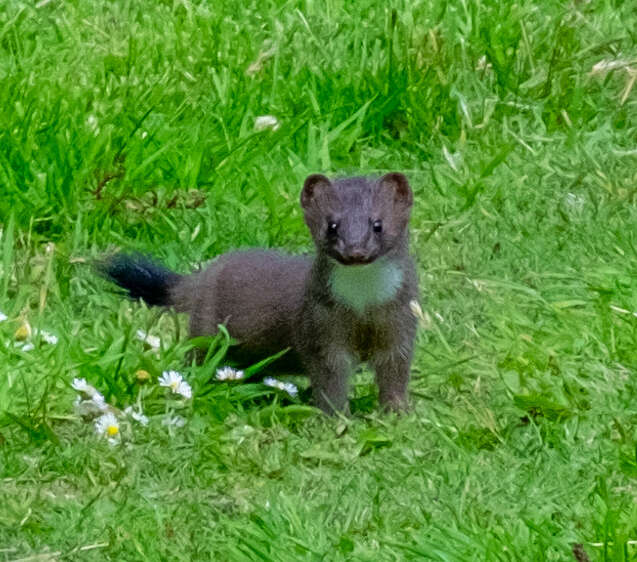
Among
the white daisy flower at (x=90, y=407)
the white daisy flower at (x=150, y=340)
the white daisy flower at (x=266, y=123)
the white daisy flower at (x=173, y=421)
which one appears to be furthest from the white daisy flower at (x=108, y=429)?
the white daisy flower at (x=266, y=123)

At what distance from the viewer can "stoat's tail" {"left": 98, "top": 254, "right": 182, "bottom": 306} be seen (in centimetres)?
615

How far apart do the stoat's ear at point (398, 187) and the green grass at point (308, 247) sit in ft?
1.69

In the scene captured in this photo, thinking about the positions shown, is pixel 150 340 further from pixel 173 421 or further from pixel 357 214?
pixel 357 214

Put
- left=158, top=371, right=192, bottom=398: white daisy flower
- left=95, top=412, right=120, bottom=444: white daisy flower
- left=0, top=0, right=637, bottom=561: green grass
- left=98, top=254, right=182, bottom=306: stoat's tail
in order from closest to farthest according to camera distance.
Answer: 1. left=0, top=0, right=637, bottom=561: green grass
2. left=95, top=412, right=120, bottom=444: white daisy flower
3. left=158, top=371, right=192, bottom=398: white daisy flower
4. left=98, top=254, right=182, bottom=306: stoat's tail

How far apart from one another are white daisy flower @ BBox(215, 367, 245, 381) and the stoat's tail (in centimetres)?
44

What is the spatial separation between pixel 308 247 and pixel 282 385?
36.7 inches

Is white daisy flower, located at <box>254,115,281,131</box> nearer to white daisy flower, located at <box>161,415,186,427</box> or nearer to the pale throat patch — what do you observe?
the pale throat patch

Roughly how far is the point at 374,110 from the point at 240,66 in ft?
2.10

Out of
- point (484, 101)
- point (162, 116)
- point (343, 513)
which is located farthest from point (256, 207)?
point (343, 513)

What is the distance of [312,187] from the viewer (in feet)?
18.4

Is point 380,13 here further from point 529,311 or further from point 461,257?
point 529,311

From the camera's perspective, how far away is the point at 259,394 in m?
5.63

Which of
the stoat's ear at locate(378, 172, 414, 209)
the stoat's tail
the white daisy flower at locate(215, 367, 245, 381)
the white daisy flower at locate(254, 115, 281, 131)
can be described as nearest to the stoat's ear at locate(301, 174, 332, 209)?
the stoat's ear at locate(378, 172, 414, 209)

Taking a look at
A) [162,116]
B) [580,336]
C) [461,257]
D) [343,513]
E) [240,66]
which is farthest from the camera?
[240,66]
